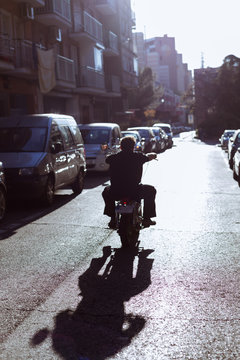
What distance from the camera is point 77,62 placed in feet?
107

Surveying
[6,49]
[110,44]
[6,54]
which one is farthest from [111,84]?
[6,54]

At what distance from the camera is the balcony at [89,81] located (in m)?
30.7

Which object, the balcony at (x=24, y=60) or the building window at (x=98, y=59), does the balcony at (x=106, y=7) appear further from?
the balcony at (x=24, y=60)

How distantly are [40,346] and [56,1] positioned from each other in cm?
2497

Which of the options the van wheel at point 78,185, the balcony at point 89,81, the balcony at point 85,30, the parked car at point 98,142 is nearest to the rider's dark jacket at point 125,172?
the van wheel at point 78,185

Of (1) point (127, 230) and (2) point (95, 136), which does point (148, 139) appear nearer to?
(2) point (95, 136)

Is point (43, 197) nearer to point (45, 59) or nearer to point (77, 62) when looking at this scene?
point (45, 59)

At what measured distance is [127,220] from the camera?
660 cm

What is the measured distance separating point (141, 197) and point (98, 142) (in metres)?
11.5

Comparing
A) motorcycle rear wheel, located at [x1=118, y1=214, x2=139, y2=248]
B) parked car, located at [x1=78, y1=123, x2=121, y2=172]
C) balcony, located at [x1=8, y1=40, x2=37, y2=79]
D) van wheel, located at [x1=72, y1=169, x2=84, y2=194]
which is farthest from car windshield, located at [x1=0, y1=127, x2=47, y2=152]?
balcony, located at [x1=8, y1=40, x2=37, y2=79]

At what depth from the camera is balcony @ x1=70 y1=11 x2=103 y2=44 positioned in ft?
101

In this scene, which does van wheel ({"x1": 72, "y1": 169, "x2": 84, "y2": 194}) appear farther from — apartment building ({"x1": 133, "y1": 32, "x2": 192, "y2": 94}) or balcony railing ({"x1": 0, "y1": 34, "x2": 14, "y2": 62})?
apartment building ({"x1": 133, "y1": 32, "x2": 192, "y2": 94})

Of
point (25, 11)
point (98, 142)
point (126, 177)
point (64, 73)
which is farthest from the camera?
point (64, 73)

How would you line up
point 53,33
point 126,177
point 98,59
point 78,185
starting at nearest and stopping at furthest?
point 126,177 < point 78,185 < point 53,33 < point 98,59
